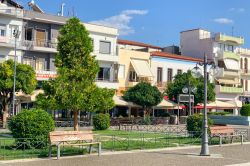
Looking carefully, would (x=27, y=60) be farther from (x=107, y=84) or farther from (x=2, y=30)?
(x=107, y=84)

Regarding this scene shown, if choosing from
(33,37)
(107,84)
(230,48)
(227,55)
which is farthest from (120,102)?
(230,48)

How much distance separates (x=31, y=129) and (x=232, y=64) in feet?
167

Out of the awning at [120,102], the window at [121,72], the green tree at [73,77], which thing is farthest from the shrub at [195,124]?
the window at [121,72]

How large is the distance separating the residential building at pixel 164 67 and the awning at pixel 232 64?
8537mm

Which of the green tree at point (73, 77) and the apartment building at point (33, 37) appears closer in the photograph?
the green tree at point (73, 77)

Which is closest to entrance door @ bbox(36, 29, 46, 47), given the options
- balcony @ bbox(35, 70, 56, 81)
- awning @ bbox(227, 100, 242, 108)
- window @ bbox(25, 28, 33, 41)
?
window @ bbox(25, 28, 33, 41)

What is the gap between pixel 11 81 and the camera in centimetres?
3312

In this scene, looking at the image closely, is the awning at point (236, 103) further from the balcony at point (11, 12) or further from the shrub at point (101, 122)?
the balcony at point (11, 12)

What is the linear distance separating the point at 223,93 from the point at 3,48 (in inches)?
1372

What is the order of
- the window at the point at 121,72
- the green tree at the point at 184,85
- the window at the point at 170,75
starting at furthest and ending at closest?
the window at the point at 170,75
the window at the point at 121,72
the green tree at the point at 184,85

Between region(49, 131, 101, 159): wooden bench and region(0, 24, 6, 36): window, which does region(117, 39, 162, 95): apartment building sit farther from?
region(49, 131, 101, 159): wooden bench

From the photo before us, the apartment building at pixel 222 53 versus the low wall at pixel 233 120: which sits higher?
the apartment building at pixel 222 53

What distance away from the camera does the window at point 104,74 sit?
45750 millimetres

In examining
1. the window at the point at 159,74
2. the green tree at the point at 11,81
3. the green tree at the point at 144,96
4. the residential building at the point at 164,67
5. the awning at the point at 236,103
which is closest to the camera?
the green tree at the point at 11,81
